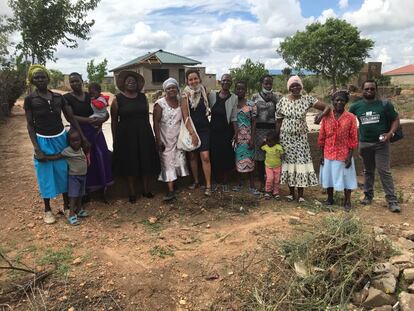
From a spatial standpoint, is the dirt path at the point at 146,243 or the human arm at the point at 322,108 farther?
the human arm at the point at 322,108

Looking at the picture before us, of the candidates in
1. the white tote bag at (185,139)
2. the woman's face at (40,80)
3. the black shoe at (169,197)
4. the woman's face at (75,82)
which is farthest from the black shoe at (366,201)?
the woman's face at (40,80)

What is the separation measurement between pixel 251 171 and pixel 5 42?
47.4 feet

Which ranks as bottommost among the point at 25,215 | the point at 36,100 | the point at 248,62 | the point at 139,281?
the point at 139,281

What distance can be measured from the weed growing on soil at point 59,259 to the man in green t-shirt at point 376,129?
144 inches

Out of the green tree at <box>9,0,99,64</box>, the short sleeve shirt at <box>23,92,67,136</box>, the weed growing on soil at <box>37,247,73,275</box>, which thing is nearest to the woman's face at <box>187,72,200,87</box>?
the short sleeve shirt at <box>23,92,67,136</box>

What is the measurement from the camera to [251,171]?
511 centimetres

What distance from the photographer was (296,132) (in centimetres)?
472

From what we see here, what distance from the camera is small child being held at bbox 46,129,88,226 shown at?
410 centimetres

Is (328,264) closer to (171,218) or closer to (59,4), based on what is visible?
(171,218)

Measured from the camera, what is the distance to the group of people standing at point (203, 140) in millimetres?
4188

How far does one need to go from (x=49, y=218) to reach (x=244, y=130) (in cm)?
248

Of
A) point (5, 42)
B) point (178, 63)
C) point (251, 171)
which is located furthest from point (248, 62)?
point (251, 171)

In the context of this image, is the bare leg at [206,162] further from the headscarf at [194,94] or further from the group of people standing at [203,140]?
the headscarf at [194,94]

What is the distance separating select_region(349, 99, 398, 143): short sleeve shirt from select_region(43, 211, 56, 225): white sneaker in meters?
3.76
